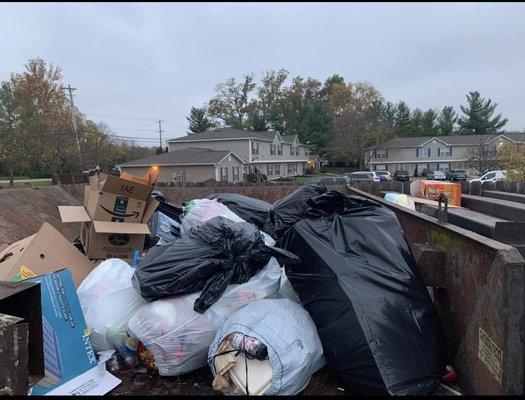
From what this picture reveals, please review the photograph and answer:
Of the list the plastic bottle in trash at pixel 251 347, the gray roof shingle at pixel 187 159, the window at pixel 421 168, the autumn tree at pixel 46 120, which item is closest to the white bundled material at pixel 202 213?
the plastic bottle in trash at pixel 251 347

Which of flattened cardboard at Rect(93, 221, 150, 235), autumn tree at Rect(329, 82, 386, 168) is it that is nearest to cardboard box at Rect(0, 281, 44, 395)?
flattened cardboard at Rect(93, 221, 150, 235)

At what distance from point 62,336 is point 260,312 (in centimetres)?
103

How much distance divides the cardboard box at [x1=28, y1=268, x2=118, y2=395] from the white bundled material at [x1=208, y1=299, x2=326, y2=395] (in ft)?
2.31

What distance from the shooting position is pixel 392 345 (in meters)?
1.79

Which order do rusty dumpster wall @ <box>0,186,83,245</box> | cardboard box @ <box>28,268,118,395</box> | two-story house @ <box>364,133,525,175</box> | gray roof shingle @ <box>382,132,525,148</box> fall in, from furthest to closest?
two-story house @ <box>364,133,525,175</box>
gray roof shingle @ <box>382,132,525,148</box>
rusty dumpster wall @ <box>0,186,83,245</box>
cardboard box @ <box>28,268,118,395</box>

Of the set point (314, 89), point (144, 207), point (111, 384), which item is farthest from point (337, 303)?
point (314, 89)

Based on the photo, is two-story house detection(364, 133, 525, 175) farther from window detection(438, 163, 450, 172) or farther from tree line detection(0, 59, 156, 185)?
tree line detection(0, 59, 156, 185)

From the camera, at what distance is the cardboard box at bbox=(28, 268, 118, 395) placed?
1.95m

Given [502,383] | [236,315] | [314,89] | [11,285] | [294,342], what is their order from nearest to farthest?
[502,383] < [11,285] < [294,342] < [236,315] < [314,89]

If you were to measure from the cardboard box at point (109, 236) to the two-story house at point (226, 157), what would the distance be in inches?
808

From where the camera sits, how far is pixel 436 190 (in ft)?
12.9

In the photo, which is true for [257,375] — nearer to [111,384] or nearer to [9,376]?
[111,384]

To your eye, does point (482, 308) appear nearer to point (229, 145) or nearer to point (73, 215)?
point (73, 215)

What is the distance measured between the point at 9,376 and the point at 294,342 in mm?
1139
